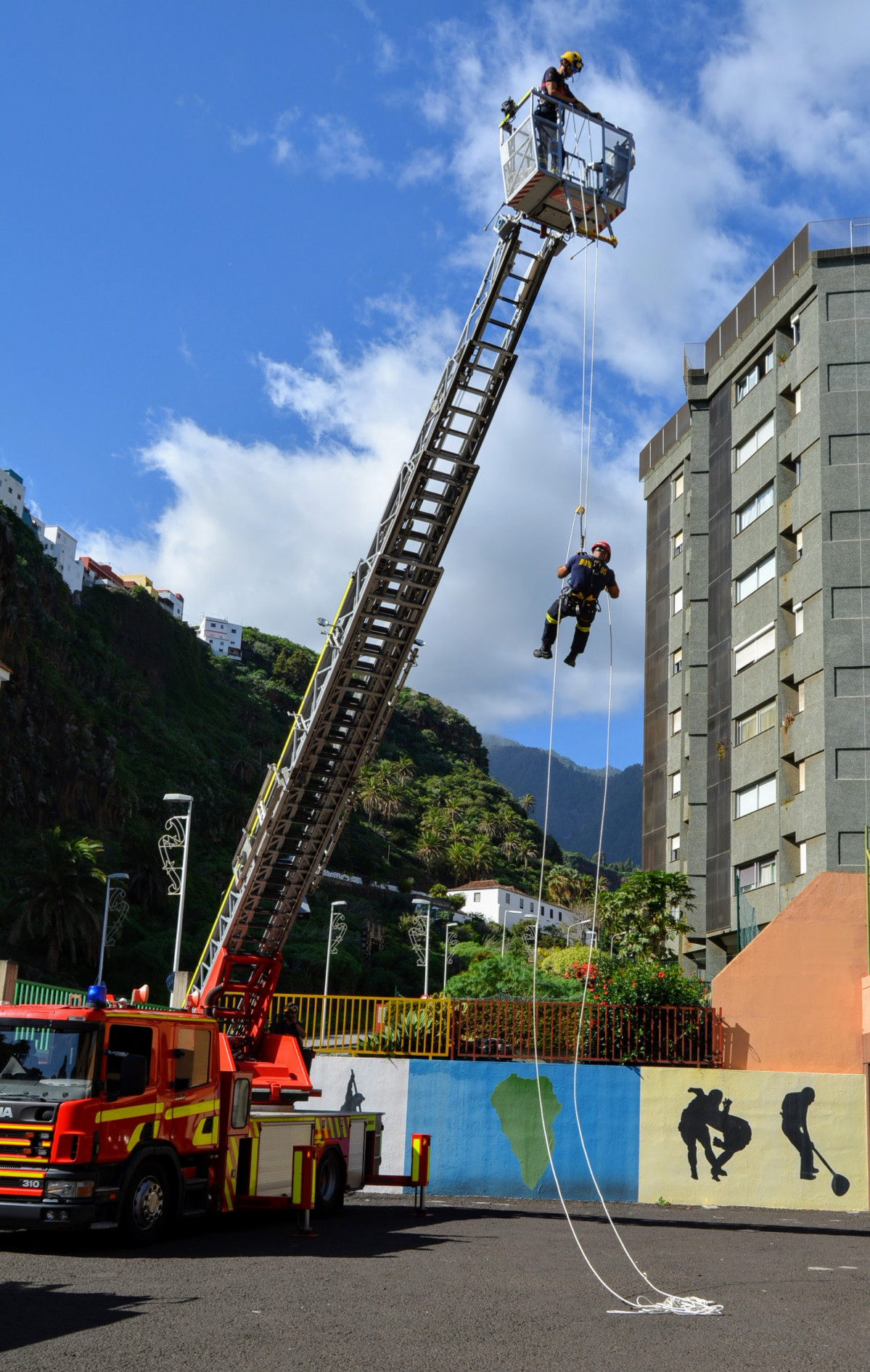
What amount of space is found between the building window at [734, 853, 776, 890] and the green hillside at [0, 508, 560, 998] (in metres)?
36.4

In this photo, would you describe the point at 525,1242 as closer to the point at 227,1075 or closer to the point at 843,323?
the point at 227,1075

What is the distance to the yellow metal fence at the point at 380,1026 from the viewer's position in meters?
20.7

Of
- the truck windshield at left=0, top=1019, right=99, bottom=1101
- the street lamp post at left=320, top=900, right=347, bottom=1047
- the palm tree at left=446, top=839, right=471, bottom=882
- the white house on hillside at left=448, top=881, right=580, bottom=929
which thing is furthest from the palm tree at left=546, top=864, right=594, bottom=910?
the truck windshield at left=0, top=1019, right=99, bottom=1101

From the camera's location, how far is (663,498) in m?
48.1

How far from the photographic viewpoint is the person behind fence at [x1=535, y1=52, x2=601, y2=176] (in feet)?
42.9

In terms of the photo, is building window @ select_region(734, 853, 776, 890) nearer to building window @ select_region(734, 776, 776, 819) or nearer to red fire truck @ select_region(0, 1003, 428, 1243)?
building window @ select_region(734, 776, 776, 819)

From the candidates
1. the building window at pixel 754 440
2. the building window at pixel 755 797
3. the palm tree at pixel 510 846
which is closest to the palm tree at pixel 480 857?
the palm tree at pixel 510 846

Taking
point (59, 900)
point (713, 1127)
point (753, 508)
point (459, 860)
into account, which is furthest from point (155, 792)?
point (713, 1127)

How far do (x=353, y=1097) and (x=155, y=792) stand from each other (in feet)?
279

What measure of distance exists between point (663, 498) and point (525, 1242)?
3763cm

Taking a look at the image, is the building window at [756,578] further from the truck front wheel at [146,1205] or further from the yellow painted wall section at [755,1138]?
the truck front wheel at [146,1205]

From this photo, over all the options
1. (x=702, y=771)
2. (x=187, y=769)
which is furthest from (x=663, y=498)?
(x=187, y=769)

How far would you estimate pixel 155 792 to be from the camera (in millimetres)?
102688

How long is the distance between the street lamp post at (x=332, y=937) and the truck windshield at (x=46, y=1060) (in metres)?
8.08
